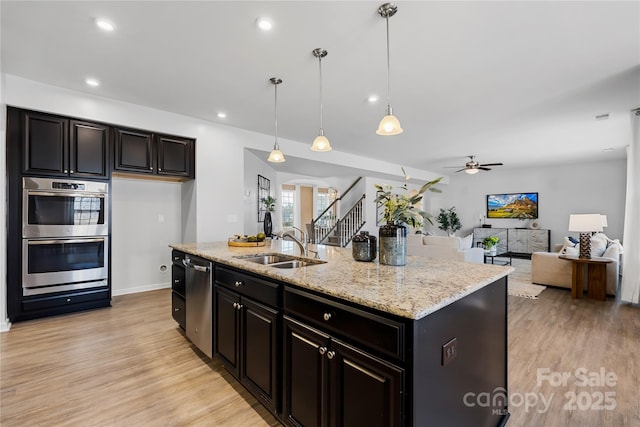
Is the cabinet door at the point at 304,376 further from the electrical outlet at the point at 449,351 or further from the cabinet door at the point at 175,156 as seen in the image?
the cabinet door at the point at 175,156

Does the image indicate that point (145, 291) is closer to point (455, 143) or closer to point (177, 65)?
point (177, 65)

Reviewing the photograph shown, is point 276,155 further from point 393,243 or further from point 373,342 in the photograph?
point 373,342

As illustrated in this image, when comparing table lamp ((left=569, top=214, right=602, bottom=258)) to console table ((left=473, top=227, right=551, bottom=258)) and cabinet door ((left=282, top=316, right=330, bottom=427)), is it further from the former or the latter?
cabinet door ((left=282, top=316, right=330, bottom=427))

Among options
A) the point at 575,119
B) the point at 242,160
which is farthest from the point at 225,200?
the point at 575,119

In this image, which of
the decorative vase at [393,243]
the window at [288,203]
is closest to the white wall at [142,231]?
the decorative vase at [393,243]

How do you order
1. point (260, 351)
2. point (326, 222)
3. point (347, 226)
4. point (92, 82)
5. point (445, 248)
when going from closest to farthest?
point (260, 351) → point (92, 82) → point (445, 248) → point (347, 226) → point (326, 222)

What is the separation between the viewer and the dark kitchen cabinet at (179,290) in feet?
9.47

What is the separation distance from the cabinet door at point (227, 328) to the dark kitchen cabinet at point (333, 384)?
1.90ft

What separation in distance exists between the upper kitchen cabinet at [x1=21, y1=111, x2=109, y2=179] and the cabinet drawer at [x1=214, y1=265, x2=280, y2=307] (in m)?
2.59

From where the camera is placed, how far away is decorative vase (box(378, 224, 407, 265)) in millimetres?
1846

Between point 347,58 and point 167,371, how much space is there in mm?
3115

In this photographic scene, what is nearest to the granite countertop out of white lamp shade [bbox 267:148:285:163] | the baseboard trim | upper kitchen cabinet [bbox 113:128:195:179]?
white lamp shade [bbox 267:148:285:163]

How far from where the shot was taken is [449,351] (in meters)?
1.24

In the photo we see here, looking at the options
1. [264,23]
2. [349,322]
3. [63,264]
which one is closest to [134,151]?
[63,264]
